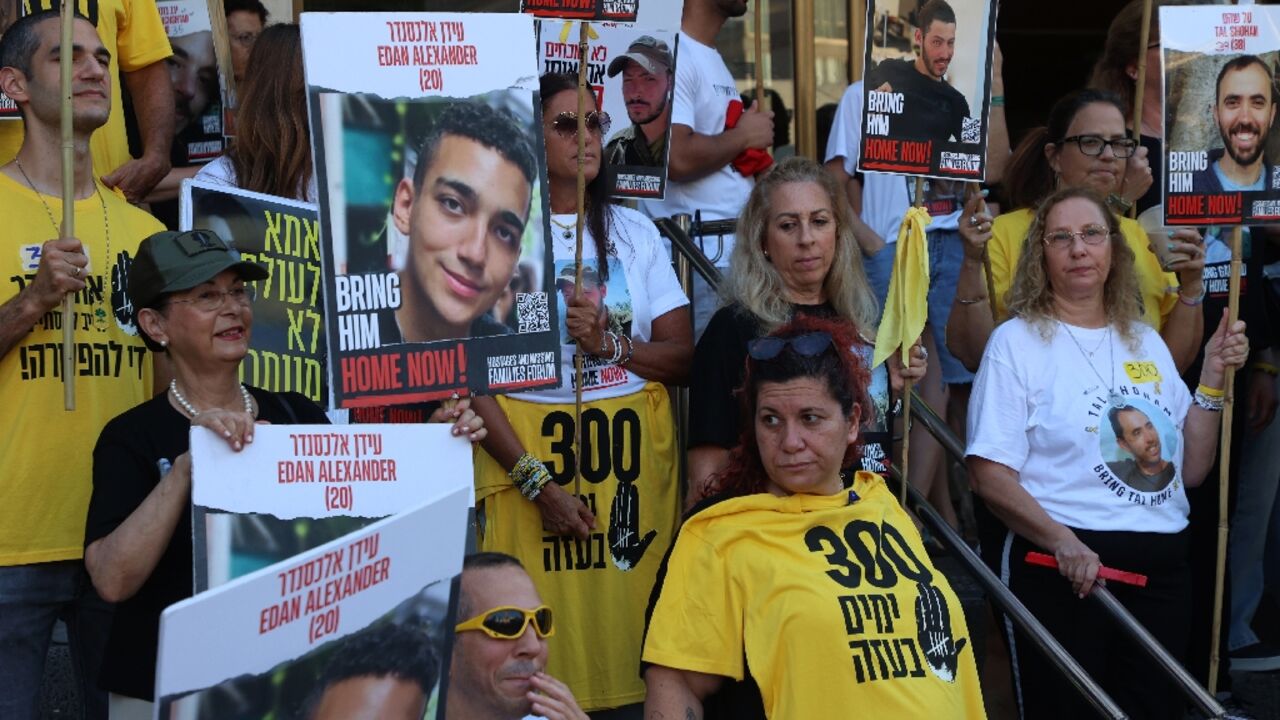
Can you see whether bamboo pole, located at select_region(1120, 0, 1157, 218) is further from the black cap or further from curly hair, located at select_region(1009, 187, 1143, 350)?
the black cap

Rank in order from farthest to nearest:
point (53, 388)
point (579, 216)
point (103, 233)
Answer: point (579, 216)
point (103, 233)
point (53, 388)

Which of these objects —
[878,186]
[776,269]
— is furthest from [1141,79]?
[776,269]

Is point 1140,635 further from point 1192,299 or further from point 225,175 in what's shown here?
point 225,175

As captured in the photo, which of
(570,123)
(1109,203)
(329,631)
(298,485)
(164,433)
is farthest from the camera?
(1109,203)

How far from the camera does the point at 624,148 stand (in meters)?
5.85

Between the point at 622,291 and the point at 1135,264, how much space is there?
1817 millimetres

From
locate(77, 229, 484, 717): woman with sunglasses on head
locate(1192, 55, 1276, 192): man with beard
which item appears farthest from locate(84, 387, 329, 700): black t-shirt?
locate(1192, 55, 1276, 192): man with beard

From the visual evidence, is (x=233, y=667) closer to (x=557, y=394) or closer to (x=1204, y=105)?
(x=557, y=394)

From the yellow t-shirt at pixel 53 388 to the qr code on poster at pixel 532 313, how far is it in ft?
3.45

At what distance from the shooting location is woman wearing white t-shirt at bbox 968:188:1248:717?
5012mm

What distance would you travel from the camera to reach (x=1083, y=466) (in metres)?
5.04

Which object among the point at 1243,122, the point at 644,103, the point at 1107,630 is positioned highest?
the point at 644,103

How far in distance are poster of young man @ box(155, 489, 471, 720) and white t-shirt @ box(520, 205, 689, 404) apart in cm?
203

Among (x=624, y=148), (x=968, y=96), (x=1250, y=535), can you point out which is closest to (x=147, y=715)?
(x=624, y=148)
